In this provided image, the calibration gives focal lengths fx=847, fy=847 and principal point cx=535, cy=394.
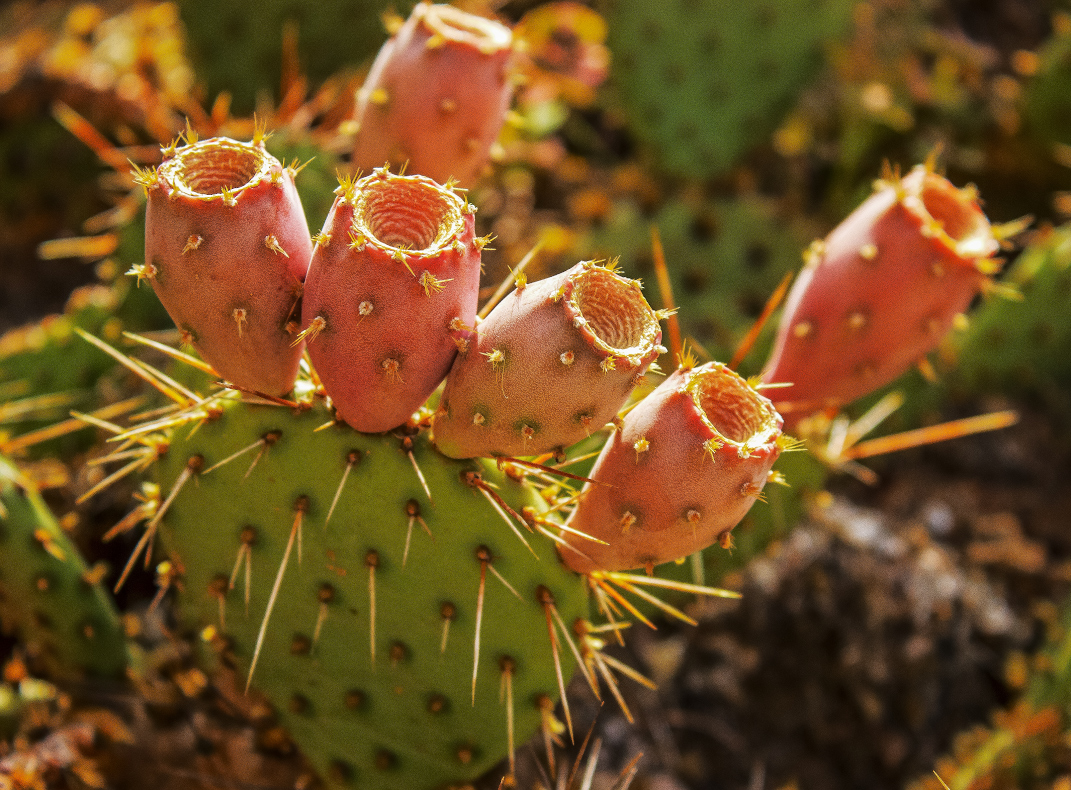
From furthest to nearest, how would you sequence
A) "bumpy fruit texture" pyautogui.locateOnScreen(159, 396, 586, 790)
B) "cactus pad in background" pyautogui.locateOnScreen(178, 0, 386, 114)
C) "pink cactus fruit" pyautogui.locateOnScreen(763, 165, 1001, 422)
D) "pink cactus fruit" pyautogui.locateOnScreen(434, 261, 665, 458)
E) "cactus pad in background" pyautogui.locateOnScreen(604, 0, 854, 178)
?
"cactus pad in background" pyautogui.locateOnScreen(604, 0, 854, 178)
"cactus pad in background" pyautogui.locateOnScreen(178, 0, 386, 114)
"pink cactus fruit" pyautogui.locateOnScreen(763, 165, 1001, 422)
"bumpy fruit texture" pyautogui.locateOnScreen(159, 396, 586, 790)
"pink cactus fruit" pyautogui.locateOnScreen(434, 261, 665, 458)

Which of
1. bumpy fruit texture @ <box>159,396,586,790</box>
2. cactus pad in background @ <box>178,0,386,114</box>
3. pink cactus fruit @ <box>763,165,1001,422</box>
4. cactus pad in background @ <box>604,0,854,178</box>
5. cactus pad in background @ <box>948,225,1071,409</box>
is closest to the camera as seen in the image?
bumpy fruit texture @ <box>159,396,586,790</box>

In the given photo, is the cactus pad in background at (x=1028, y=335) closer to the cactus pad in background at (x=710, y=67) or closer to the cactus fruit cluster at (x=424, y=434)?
the cactus pad in background at (x=710, y=67)

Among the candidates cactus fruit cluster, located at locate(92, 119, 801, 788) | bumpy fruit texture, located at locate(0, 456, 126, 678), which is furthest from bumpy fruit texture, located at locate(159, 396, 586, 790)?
bumpy fruit texture, located at locate(0, 456, 126, 678)

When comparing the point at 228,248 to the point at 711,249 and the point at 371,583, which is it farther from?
the point at 711,249

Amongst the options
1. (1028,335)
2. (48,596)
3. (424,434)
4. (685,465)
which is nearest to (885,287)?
(685,465)

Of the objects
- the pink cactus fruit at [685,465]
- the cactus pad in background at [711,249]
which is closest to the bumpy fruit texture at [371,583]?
the pink cactus fruit at [685,465]

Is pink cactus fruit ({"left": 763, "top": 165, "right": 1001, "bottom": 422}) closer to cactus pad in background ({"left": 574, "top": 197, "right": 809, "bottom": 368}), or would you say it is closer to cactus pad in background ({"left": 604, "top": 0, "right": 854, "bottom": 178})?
cactus pad in background ({"left": 574, "top": 197, "right": 809, "bottom": 368})
